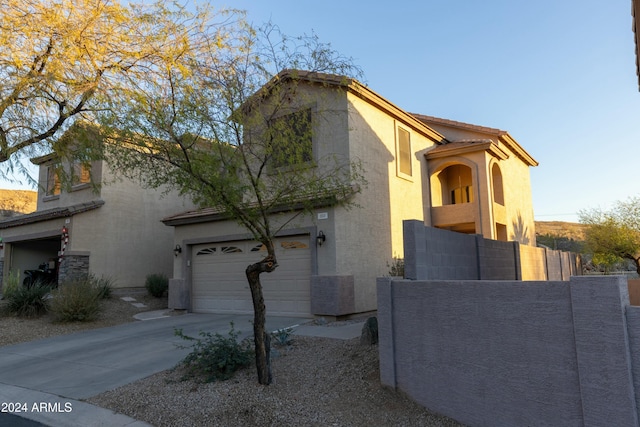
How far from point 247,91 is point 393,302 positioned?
385 cm

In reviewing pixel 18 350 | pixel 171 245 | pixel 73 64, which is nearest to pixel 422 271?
pixel 73 64

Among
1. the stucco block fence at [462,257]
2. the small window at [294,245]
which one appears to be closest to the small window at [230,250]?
the small window at [294,245]

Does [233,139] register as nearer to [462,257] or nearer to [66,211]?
[462,257]

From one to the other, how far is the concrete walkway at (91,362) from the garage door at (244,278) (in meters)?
0.65

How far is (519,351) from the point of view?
14.4 feet

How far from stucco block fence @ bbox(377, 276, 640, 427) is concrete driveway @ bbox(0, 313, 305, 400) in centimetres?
445

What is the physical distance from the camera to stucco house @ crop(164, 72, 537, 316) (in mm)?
12141

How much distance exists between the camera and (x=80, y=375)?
301 inches

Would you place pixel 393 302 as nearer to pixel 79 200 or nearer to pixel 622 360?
pixel 622 360

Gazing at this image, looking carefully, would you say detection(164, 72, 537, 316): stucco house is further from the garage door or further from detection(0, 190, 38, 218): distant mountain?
detection(0, 190, 38, 218): distant mountain

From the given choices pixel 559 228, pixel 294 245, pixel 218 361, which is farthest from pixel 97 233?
pixel 559 228

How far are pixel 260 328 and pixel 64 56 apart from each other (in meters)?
6.40

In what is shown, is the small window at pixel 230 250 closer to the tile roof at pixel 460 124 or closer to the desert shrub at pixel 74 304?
the desert shrub at pixel 74 304

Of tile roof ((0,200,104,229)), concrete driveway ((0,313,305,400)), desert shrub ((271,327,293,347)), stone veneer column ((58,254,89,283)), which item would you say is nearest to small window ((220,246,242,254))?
concrete driveway ((0,313,305,400))
